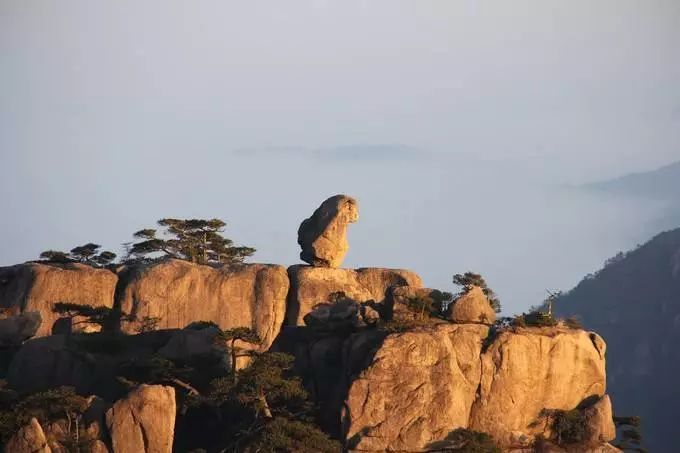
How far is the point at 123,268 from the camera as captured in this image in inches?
3590

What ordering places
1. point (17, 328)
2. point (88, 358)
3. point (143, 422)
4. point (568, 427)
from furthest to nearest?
point (17, 328), point (88, 358), point (568, 427), point (143, 422)

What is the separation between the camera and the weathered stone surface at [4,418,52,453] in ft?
238

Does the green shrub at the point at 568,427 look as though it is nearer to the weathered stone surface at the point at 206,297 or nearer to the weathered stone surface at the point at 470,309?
the weathered stone surface at the point at 470,309

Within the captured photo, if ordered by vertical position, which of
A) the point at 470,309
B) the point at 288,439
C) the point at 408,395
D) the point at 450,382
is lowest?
the point at 288,439

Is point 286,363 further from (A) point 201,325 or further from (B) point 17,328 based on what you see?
(B) point 17,328

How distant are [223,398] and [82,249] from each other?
26.2m

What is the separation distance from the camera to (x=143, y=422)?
2938 inches

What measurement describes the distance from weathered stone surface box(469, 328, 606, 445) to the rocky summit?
0.09 metres

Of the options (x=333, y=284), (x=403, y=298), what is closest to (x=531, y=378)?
(x=403, y=298)

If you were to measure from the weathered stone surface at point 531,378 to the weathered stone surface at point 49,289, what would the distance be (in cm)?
2428

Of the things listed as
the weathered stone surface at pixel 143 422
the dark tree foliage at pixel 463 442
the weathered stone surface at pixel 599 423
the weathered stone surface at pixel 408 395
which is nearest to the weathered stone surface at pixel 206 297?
the weathered stone surface at pixel 408 395

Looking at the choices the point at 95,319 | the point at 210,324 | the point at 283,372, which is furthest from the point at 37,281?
the point at 283,372

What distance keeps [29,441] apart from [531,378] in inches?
1094

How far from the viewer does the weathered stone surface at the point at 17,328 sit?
8625cm
